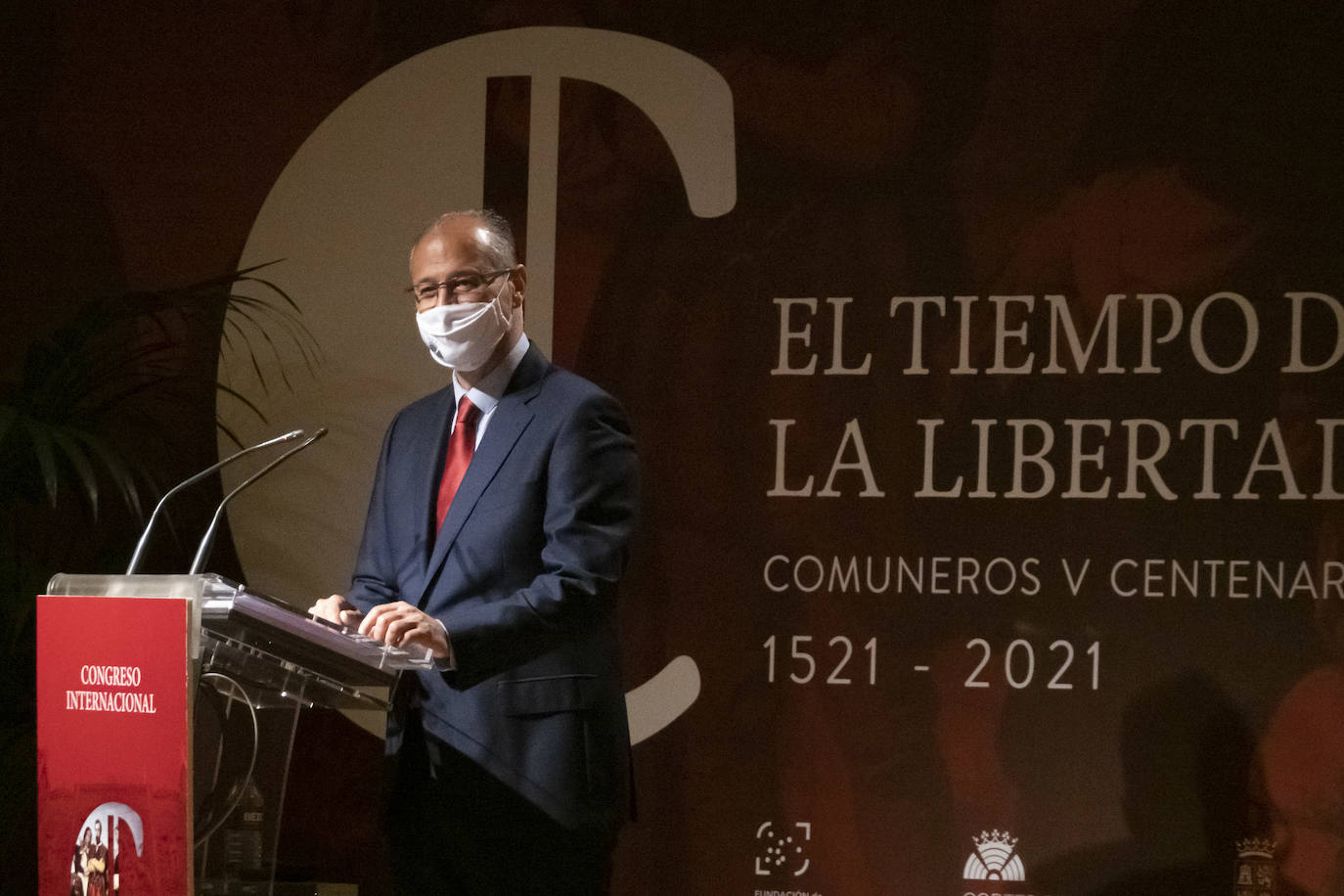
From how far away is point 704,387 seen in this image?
383 cm

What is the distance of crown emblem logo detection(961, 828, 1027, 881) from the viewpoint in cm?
357

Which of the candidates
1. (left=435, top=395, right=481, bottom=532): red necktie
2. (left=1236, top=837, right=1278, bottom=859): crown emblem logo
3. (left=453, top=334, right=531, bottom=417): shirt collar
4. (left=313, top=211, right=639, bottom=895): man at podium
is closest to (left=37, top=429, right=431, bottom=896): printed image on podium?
(left=313, top=211, right=639, bottom=895): man at podium

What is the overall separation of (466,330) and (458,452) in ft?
0.80

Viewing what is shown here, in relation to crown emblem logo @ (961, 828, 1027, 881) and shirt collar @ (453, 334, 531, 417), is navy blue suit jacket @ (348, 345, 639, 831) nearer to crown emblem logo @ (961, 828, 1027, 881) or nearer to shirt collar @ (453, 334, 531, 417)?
shirt collar @ (453, 334, 531, 417)

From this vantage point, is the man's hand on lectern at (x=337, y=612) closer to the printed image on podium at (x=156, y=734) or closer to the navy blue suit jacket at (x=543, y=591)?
the navy blue suit jacket at (x=543, y=591)

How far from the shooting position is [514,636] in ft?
8.58

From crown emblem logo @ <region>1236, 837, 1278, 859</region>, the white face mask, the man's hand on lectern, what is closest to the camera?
the man's hand on lectern

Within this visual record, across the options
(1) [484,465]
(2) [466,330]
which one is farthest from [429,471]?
(2) [466,330]

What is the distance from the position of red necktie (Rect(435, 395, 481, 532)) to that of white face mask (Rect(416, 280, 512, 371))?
0.30 ft

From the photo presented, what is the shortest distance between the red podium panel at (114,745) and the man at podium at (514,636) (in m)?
0.61

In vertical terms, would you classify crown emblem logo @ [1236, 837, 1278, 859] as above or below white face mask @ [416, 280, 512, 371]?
below

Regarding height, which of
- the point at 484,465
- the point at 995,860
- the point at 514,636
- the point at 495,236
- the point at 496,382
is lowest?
the point at 995,860

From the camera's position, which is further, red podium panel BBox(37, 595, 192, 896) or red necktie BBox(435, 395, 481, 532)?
red necktie BBox(435, 395, 481, 532)

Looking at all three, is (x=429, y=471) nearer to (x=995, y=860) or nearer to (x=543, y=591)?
(x=543, y=591)
